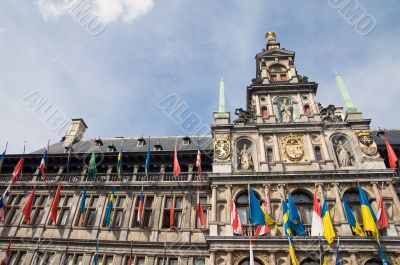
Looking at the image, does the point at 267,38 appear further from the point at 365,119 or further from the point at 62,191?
the point at 62,191

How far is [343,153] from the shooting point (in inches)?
1008

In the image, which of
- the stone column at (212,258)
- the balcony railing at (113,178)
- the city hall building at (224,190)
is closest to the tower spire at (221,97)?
the city hall building at (224,190)

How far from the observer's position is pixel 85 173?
28.1 meters

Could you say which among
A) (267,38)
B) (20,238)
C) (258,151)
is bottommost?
(20,238)

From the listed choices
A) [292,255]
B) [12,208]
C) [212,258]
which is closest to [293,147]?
[292,255]

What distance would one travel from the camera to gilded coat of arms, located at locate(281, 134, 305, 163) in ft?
84.5

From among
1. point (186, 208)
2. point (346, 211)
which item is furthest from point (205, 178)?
point (346, 211)

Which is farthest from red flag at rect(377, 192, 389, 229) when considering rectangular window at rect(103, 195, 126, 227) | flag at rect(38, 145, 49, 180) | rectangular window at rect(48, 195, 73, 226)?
flag at rect(38, 145, 49, 180)

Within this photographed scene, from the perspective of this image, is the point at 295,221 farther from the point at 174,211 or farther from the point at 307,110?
the point at 307,110

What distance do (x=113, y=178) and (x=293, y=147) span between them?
14.6 meters

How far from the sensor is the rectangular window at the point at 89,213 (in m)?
25.3

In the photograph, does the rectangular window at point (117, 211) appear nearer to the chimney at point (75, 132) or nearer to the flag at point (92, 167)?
the flag at point (92, 167)

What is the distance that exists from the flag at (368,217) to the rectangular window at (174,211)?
12.3 meters

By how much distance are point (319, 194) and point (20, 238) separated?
2156 centimetres
